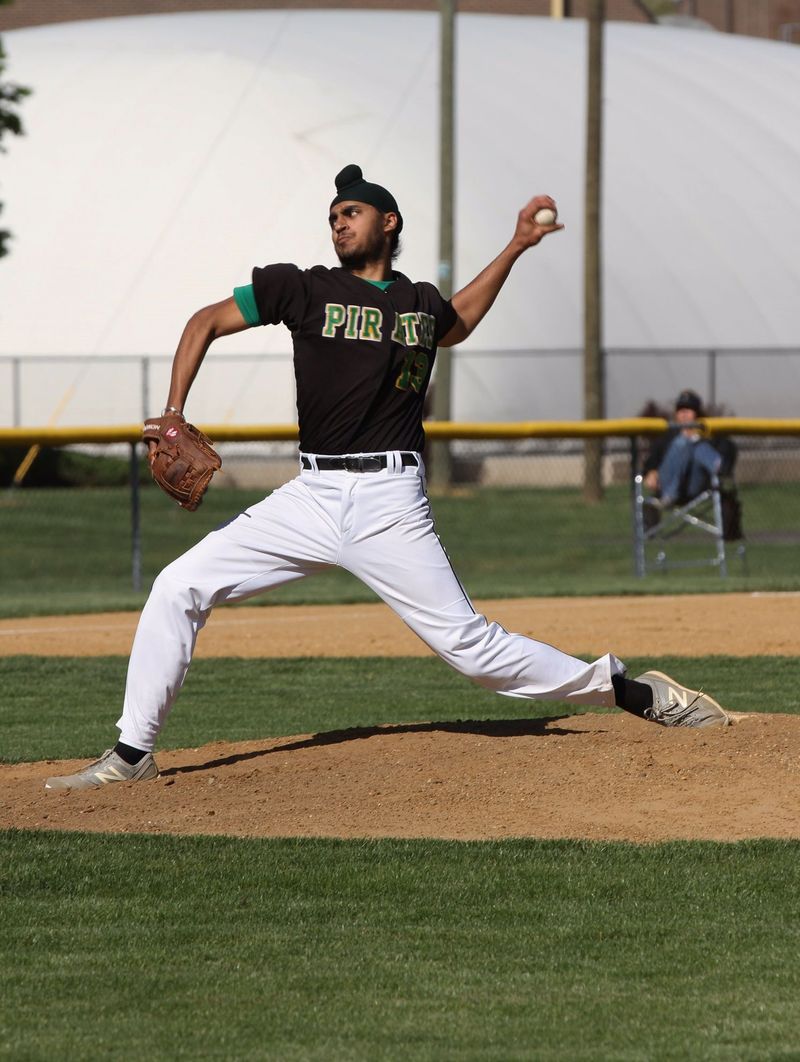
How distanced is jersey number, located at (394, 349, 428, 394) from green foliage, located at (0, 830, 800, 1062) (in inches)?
60.1

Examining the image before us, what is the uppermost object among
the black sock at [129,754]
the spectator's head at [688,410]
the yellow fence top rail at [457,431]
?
the spectator's head at [688,410]

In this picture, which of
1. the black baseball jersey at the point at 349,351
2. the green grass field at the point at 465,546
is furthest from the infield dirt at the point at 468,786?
the green grass field at the point at 465,546

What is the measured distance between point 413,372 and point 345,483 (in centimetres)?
44

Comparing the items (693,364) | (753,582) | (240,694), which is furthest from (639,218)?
(240,694)

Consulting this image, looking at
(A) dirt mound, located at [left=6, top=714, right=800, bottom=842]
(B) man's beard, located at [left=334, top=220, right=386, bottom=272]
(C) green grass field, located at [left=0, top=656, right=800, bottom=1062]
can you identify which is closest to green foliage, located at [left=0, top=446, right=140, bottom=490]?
(A) dirt mound, located at [left=6, top=714, right=800, bottom=842]

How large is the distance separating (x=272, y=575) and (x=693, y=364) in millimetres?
26990

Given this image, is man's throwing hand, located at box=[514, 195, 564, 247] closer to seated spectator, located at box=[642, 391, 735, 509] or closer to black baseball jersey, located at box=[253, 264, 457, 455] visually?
black baseball jersey, located at box=[253, 264, 457, 455]

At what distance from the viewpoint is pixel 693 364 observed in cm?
3234

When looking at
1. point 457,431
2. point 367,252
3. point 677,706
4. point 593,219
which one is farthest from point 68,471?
point 367,252

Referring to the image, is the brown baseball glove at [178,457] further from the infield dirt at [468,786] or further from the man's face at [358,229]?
the infield dirt at [468,786]

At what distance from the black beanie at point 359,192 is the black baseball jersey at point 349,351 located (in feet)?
0.80

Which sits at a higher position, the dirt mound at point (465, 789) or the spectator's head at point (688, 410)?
the spectator's head at point (688, 410)

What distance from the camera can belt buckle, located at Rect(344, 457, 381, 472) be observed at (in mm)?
6023

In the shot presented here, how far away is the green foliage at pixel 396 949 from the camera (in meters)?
3.90
